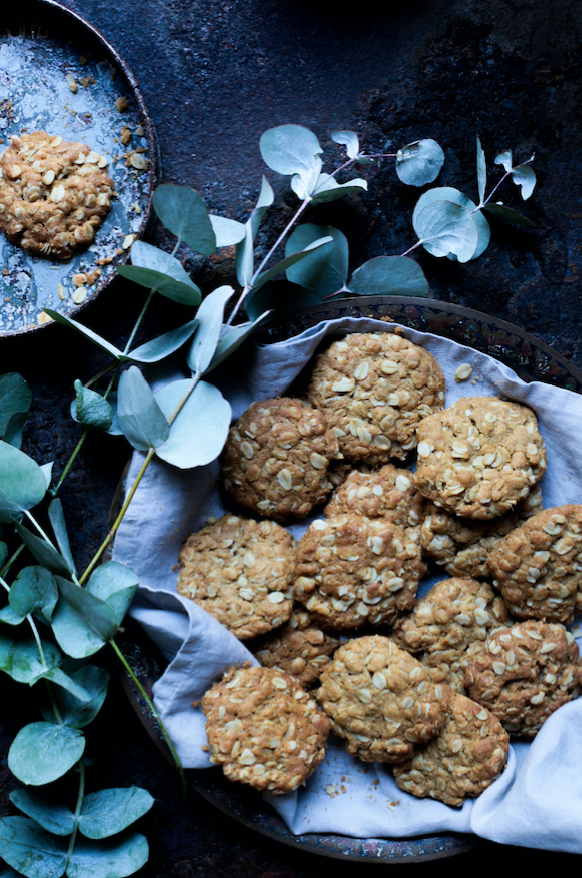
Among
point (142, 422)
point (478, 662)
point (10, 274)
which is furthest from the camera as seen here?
point (10, 274)

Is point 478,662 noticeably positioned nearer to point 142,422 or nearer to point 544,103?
point 142,422

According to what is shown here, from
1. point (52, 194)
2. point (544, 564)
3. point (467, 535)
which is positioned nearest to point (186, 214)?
point (52, 194)

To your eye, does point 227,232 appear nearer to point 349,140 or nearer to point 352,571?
point 349,140

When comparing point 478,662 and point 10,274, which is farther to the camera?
point 10,274

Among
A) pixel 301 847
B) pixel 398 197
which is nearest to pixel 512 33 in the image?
pixel 398 197

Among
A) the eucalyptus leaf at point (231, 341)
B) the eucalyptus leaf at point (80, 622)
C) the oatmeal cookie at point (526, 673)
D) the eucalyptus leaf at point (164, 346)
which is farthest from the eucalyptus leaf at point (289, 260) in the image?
the oatmeal cookie at point (526, 673)

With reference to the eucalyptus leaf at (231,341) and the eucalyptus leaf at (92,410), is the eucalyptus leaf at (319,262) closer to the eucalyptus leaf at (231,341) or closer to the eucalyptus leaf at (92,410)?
the eucalyptus leaf at (231,341)

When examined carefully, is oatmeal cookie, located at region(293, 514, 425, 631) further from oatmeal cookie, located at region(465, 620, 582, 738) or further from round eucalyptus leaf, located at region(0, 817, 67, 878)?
round eucalyptus leaf, located at region(0, 817, 67, 878)
